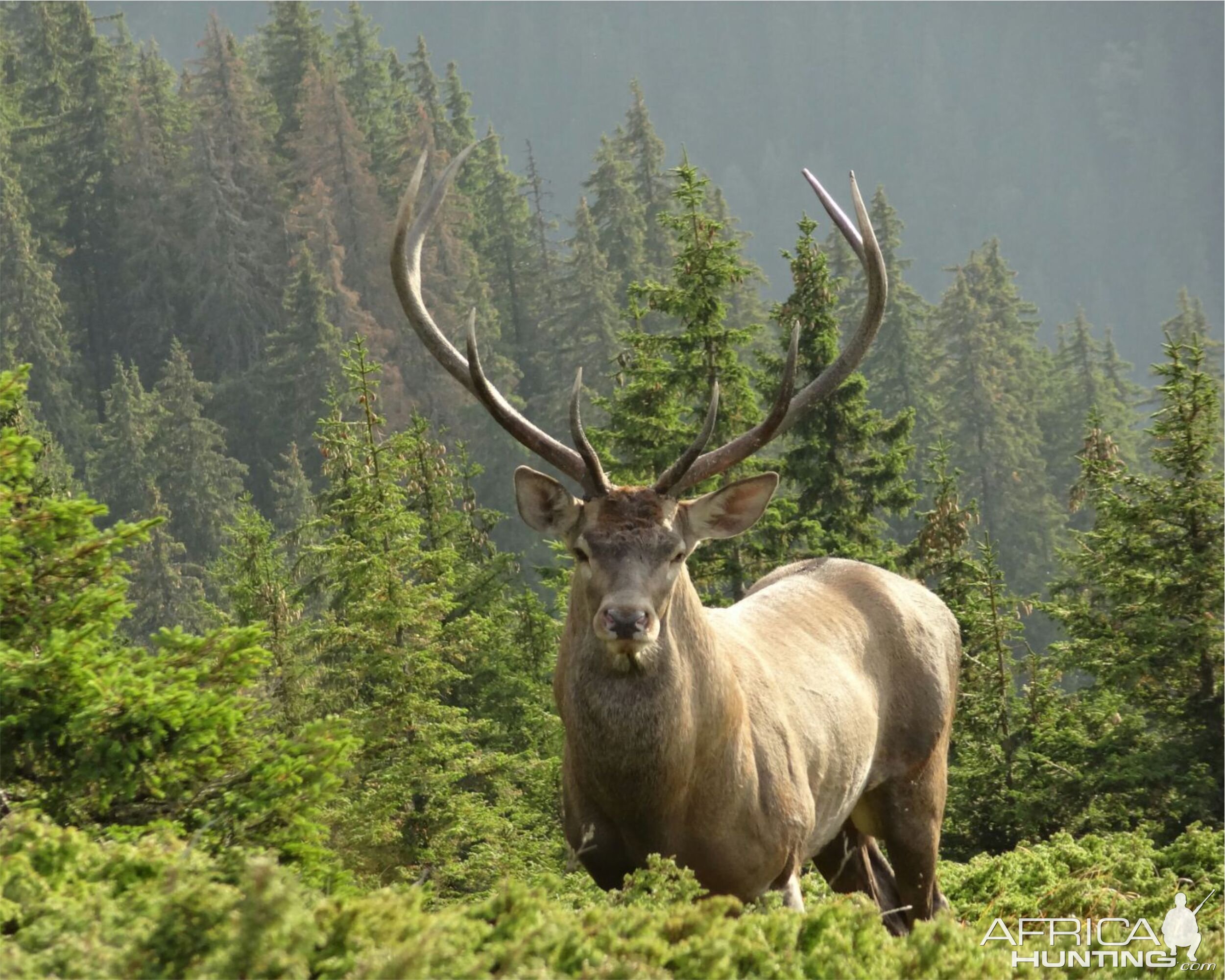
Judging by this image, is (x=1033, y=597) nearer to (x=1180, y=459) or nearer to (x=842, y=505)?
(x=842, y=505)

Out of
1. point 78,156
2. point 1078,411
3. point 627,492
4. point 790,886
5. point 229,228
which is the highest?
point 78,156

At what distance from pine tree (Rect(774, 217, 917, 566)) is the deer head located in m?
13.3

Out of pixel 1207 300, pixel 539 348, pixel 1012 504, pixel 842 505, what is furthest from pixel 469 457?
pixel 1207 300

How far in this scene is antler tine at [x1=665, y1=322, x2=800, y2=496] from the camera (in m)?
6.71

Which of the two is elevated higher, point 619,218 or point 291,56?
point 291,56

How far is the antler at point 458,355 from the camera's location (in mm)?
6598

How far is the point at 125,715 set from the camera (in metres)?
4.95

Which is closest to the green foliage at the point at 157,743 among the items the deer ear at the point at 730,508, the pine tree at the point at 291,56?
the deer ear at the point at 730,508

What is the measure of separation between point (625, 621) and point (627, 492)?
0.82m

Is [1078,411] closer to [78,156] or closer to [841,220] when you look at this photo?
[78,156]

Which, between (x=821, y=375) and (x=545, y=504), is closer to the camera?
(x=545, y=504)

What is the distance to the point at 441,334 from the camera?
7336 mm

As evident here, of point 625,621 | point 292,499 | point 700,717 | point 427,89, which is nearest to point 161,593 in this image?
point 292,499

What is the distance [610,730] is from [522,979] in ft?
9.13
